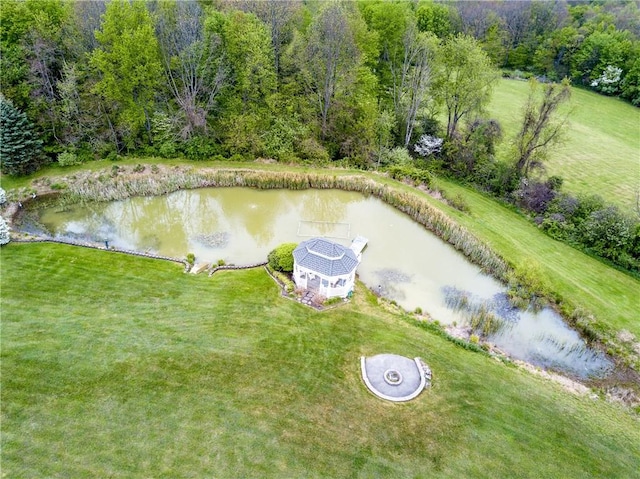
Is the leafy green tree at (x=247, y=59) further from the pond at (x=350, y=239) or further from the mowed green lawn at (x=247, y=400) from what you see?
the mowed green lawn at (x=247, y=400)

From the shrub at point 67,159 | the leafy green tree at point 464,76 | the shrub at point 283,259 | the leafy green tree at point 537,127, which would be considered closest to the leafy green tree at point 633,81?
the leafy green tree at point 464,76

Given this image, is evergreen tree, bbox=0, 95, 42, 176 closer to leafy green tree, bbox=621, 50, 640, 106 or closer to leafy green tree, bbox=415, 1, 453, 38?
leafy green tree, bbox=415, 1, 453, 38

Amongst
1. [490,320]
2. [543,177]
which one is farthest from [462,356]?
[543,177]

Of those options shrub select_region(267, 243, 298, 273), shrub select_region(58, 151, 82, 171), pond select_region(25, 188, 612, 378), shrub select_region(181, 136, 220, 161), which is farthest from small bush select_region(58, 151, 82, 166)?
shrub select_region(267, 243, 298, 273)

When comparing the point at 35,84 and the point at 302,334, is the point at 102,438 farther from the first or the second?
the point at 35,84

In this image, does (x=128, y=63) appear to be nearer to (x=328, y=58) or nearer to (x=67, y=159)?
(x=67, y=159)

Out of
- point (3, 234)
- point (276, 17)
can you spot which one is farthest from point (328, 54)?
point (3, 234)
